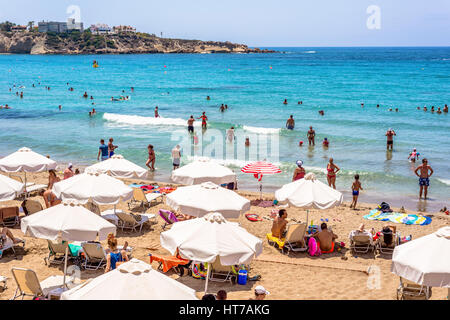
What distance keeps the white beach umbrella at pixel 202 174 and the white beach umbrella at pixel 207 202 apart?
2.08m

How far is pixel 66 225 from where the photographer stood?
27.4ft

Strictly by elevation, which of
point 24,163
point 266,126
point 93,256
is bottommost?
point 93,256

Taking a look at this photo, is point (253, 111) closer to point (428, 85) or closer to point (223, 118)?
point (223, 118)

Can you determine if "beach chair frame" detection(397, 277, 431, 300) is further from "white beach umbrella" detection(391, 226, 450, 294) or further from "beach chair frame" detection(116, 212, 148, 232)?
"beach chair frame" detection(116, 212, 148, 232)

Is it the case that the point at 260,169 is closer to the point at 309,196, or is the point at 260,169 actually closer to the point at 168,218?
the point at 168,218

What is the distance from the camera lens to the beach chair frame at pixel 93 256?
9.78 meters

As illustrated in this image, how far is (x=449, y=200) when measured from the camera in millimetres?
17375

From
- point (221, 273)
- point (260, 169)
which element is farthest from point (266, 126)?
point (221, 273)

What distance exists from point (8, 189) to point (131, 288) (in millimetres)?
7112

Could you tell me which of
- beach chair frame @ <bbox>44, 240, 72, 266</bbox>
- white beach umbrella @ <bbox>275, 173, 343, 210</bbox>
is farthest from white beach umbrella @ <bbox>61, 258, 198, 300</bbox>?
white beach umbrella @ <bbox>275, 173, 343, 210</bbox>

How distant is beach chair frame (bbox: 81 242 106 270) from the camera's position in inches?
385

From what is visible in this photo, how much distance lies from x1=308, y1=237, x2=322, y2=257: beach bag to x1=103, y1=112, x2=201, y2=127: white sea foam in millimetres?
23953
